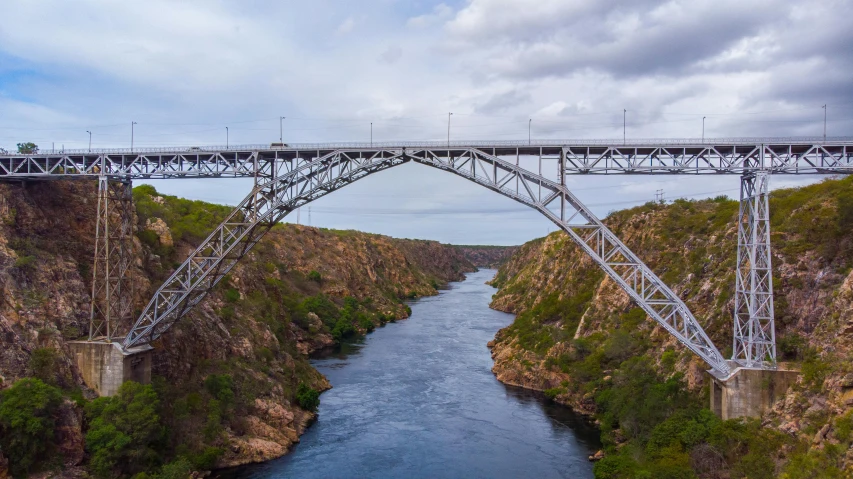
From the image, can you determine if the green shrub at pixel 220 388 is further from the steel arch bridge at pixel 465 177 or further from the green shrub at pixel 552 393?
the green shrub at pixel 552 393

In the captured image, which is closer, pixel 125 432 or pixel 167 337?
pixel 125 432

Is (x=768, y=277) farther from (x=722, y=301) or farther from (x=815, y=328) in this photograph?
(x=722, y=301)

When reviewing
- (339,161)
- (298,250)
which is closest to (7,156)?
(339,161)

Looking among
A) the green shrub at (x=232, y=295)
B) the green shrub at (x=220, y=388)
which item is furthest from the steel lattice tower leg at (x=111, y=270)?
the green shrub at (x=232, y=295)

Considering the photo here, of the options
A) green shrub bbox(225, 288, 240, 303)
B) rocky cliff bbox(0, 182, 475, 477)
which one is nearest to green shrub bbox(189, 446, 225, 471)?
rocky cliff bbox(0, 182, 475, 477)

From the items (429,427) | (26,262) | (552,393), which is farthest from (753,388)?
(26,262)

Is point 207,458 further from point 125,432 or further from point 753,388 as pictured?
point 753,388

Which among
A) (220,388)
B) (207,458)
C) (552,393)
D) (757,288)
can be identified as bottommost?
(552,393)
